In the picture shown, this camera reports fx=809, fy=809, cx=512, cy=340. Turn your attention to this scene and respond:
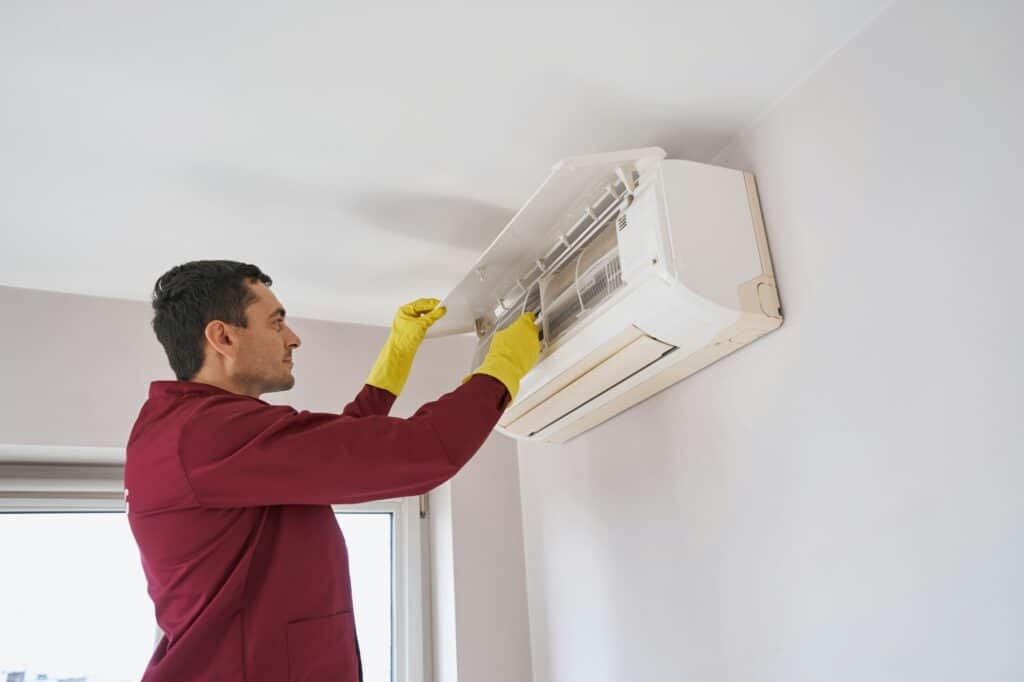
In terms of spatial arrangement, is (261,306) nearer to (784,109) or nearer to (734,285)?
(734,285)

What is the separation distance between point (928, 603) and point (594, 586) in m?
0.89

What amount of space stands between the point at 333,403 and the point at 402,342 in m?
0.54

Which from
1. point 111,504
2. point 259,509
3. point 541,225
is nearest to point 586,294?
point 541,225

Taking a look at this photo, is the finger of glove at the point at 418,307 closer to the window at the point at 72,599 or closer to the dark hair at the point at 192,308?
the dark hair at the point at 192,308

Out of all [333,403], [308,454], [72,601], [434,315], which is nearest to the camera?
[308,454]

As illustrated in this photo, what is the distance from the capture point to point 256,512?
1.25m

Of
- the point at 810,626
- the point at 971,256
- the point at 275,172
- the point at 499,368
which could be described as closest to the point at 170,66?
the point at 275,172

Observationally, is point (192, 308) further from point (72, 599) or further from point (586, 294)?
point (72, 599)

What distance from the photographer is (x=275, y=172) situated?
1.62 meters

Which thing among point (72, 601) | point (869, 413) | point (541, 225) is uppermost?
point (541, 225)

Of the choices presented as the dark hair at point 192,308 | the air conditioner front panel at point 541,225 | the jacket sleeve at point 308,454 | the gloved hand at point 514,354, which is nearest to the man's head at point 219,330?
the dark hair at point 192,308

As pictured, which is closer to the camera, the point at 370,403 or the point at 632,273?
the point at 632,273

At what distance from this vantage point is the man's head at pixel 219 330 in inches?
54.3

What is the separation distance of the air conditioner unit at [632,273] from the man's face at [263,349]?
0.48 m
